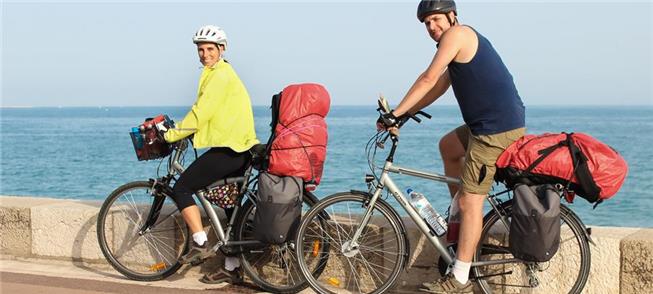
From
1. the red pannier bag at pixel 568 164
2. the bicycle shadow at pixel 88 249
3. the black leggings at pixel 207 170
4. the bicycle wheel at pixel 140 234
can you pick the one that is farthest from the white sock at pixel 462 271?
the bicycle shadow at pixel 88 249

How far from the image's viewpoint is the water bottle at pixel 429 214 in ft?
17.6

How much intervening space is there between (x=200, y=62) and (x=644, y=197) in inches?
1120

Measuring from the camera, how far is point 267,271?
6117mm

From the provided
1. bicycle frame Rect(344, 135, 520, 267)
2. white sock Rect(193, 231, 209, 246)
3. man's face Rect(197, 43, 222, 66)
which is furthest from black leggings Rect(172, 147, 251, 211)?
bicycle frame Rect(344, 135, 520, 267)

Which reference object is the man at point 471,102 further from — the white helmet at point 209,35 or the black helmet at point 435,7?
the white helmet at point 209,35

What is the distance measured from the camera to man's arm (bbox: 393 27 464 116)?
4887 mm

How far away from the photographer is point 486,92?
497 cm

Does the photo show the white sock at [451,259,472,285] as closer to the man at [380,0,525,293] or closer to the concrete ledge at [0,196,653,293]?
the man at [380,0,525,293]

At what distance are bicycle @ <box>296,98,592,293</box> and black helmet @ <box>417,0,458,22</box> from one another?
2.04 ft

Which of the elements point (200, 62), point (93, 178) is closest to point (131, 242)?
point (200, 62)

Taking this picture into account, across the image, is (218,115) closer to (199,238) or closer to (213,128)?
(213,128)

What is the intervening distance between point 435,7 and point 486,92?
58 centimetres

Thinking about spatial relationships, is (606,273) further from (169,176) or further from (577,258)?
(169,176)

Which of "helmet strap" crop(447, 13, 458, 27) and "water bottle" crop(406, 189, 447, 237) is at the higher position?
"helmet strap" crop(447, 13, 458, 27)
